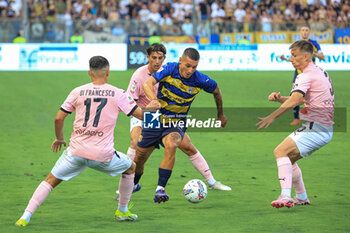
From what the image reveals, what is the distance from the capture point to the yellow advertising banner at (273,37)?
31.9 metres

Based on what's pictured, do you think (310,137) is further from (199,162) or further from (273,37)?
(273,37)

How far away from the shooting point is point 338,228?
726 cm

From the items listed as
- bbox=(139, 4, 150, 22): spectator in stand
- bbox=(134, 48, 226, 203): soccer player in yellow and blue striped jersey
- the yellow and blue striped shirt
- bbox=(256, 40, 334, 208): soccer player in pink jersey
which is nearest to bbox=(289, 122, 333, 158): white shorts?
bbox=(256, 40, 334, 208): soccer player in pink jersey

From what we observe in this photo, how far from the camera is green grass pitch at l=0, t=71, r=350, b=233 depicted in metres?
7.43

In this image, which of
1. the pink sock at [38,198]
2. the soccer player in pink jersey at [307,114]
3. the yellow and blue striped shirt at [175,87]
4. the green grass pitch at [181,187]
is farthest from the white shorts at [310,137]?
the pink sock at [38,198]

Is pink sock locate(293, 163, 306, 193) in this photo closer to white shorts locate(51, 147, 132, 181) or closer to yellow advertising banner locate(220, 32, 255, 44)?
white shorts locate(51, 147, 132, 181)

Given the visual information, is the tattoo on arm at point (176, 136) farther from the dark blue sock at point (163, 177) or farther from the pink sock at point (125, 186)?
the pink sock at point (125, 186)

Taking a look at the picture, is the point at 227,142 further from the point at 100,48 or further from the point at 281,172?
the point at 100,48

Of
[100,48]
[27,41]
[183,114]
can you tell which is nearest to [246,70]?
[100,48]

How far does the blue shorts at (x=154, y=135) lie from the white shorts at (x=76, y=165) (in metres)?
1.61

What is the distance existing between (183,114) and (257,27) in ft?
80.3

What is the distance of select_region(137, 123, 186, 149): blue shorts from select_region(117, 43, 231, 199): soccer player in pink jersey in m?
0.37

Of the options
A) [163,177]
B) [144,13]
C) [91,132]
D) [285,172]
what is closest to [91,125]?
[91,132]

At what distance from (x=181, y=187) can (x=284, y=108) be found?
2518 millimetres
